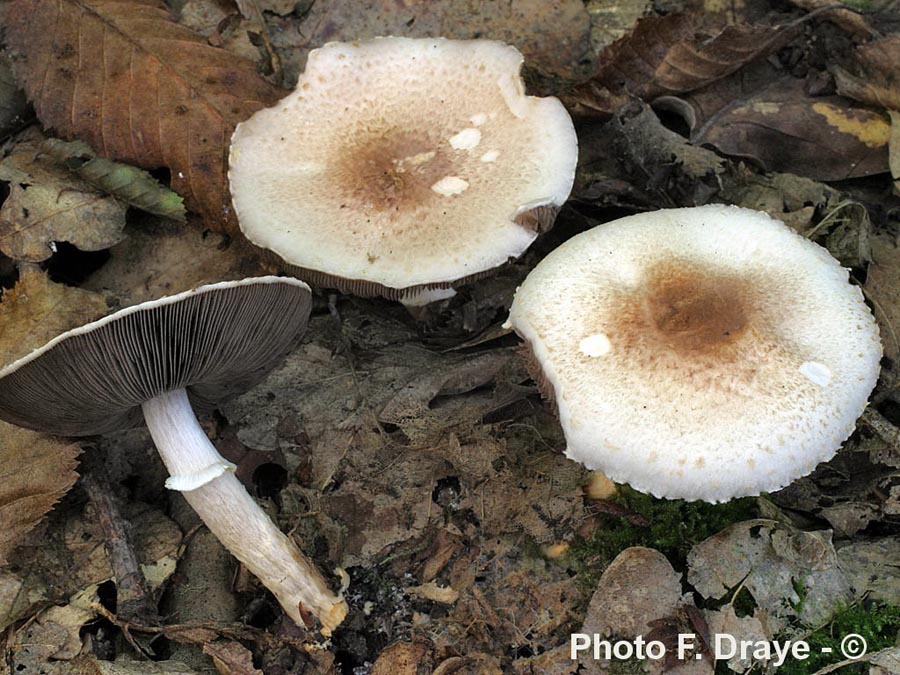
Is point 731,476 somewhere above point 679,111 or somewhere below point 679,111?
below

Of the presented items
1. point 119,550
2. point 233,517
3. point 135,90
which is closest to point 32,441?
point 119,550

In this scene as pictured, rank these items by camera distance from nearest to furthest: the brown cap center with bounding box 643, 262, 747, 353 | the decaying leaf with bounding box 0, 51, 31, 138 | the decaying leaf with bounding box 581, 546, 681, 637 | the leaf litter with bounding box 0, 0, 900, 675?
the brown cap center with bounding box 643, 262, 747, 353 → the decaying leaf with bounding box 581, 546, 681, 637 → the leaf litter with bounding box 0, 0, 900, 675 → the decaying leaf with bounding box 0, 51, 31, 138

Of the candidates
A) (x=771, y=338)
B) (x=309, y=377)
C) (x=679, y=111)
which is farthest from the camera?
(x=679, y=111)

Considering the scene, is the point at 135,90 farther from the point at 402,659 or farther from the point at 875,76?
the point at 875,76

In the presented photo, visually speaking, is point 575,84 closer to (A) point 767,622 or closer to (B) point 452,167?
(B) point 452,167

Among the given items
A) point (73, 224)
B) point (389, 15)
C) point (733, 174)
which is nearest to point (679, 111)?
point (733, 174)

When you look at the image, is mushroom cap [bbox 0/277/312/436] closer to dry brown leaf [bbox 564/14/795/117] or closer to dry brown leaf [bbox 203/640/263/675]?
dry brown leaf [bbox 203/640/263/675]

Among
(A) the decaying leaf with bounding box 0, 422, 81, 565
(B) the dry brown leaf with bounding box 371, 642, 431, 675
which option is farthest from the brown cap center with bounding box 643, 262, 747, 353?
(A) the decaying leaf with bounding box 0, 422, 81, 565
